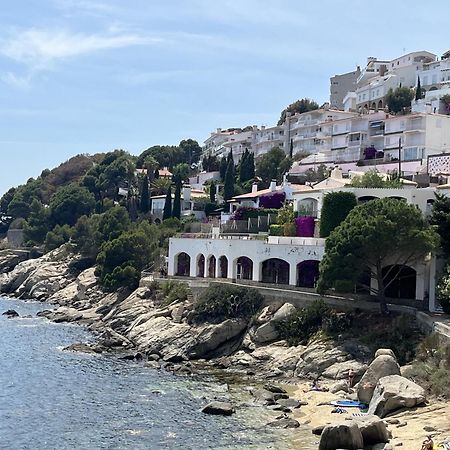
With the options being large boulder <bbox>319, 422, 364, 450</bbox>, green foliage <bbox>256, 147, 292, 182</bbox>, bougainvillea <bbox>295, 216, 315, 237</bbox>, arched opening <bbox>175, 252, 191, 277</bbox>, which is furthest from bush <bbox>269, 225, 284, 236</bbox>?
green foliage <bbox>256, 147, 292, 182</bbox>

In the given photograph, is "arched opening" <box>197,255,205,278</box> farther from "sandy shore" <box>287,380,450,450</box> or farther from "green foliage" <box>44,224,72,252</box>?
"green foliage" <box>44,224,72,252</box>

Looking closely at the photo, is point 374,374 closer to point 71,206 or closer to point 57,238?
point 57,238

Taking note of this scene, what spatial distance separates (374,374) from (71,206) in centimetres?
8878

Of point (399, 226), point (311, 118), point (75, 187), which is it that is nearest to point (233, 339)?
point (399, 226)

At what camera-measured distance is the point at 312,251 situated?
52031 millimetres

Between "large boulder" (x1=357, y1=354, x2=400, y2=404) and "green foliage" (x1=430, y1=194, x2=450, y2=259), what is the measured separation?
36.7 feet

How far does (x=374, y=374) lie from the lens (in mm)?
34469

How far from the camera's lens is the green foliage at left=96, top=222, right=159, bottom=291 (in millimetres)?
71938

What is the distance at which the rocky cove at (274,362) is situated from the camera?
2877 cm

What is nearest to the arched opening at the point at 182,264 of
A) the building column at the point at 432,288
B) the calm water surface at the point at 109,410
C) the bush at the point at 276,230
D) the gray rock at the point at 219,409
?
the bush at the point at 276,230

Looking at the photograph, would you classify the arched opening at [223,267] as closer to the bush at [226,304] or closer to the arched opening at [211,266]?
the arched opening at [211,266]

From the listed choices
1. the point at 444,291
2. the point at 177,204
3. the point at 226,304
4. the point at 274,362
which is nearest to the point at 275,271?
the point at 226,304

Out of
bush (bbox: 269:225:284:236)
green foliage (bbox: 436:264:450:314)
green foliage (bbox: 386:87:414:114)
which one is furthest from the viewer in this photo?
green foliage (bbox: 386:87:414:114)

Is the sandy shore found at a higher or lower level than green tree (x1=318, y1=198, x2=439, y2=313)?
lower
